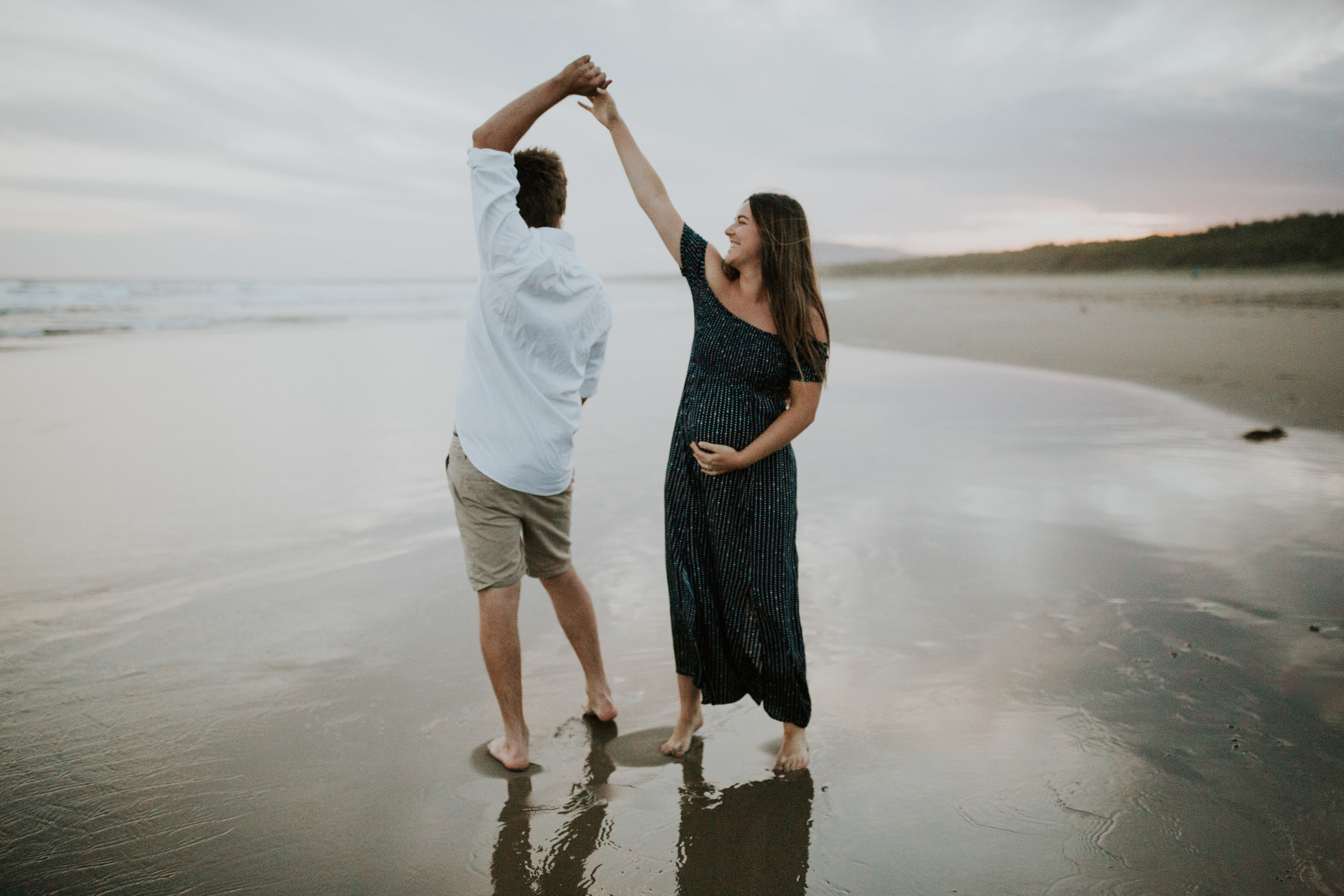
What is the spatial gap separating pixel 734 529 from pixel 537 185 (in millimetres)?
1183

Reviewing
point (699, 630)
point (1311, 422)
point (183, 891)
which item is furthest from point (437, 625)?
point (1311, 422)

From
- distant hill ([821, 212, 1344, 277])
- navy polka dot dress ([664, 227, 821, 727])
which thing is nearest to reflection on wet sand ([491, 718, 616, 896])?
navy polka dot dress ([664, 227, 821, 727])

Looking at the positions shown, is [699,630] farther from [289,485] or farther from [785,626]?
[289,485]

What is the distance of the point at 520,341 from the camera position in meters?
2.27

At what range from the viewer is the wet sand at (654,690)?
189cm

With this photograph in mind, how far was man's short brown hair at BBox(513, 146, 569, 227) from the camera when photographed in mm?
2344

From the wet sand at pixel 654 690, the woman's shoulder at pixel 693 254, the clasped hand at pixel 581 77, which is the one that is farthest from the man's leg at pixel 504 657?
the clasped hand at pixel 581 77

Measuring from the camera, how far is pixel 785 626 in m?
2.38

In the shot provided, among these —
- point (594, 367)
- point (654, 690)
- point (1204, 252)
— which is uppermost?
point (1204, 252)

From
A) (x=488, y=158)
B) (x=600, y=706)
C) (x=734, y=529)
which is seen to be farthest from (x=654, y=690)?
(x=488, y=158)

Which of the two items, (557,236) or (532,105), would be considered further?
(557,236)

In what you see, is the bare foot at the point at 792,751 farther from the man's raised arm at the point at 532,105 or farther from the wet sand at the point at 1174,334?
the wet sand at the point at 1174,334

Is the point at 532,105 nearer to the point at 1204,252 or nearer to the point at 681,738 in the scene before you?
the point at 681,738

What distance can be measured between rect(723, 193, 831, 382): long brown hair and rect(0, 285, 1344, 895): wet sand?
1.24m
